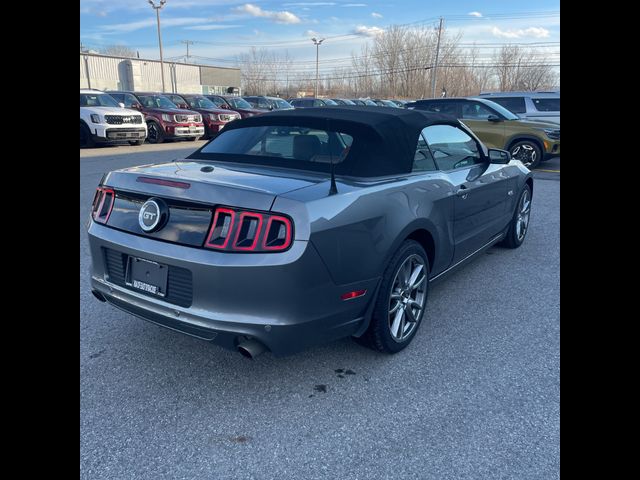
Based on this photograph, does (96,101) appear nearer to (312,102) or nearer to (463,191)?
(312,102)

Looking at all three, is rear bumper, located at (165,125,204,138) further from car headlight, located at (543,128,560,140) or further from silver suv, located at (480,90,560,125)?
car headlight, located at (543,128,560,140)

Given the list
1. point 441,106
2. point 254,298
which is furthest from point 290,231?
point 441,106

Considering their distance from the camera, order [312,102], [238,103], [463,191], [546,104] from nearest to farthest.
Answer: [463,191] < [546,104] < [238,103] < [312,102]

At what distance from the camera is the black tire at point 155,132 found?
1702 cm

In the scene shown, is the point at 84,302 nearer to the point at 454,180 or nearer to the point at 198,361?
the point at 198,361

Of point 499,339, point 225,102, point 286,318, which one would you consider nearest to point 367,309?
point 286,318

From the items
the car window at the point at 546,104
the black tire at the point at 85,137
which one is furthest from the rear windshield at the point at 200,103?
the car window at the point at 546,104

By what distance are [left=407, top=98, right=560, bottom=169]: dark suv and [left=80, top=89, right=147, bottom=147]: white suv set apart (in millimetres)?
9085

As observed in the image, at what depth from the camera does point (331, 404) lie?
2.67 m

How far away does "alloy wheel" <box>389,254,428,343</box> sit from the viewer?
10.2 feet

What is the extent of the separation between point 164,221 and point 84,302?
1805 mm

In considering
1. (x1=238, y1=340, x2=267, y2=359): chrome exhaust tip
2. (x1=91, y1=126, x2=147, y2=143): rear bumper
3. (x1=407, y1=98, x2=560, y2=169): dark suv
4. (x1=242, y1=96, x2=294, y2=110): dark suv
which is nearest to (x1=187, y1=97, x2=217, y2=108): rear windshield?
(x1=242, y1=96, x2=294, y2=110): dark suv

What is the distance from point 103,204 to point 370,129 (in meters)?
1.75
